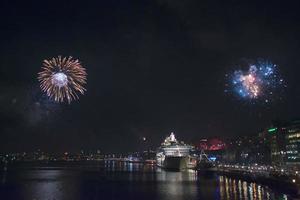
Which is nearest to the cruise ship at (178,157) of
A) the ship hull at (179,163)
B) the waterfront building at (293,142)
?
the ship hull at (179,163)

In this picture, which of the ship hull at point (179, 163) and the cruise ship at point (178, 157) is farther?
the cruise ship at point (178, 157)

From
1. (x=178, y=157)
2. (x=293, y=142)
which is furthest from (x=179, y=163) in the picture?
(x=293, y=142)

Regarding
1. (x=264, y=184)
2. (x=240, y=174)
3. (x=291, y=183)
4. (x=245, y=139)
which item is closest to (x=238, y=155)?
(x=245, y=139)

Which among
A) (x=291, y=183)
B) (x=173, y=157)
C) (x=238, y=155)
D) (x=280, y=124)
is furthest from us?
(x=238, y=155)

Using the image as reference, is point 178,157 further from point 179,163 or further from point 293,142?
point 293,142

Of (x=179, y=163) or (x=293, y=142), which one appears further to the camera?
(x=179, y=163)

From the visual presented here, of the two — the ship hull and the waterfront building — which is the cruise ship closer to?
the ship hull

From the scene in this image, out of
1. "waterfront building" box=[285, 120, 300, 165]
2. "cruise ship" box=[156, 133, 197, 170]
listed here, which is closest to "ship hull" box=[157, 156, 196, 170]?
"cruise ship" box=[156, 133, 197, 170]

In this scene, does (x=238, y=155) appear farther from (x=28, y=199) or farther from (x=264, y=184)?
(x=28, y=199)

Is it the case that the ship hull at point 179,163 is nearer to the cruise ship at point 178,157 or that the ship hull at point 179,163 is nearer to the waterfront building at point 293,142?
the cruise ship at point 178,157

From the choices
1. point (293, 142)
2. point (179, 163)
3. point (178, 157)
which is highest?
point (293, 142)

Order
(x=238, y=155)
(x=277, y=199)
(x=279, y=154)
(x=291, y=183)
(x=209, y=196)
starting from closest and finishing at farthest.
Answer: (x=277, y=199), (x=291, y=183), (x=209, y=196), (x=279, y=154), (x=238, y=155)
